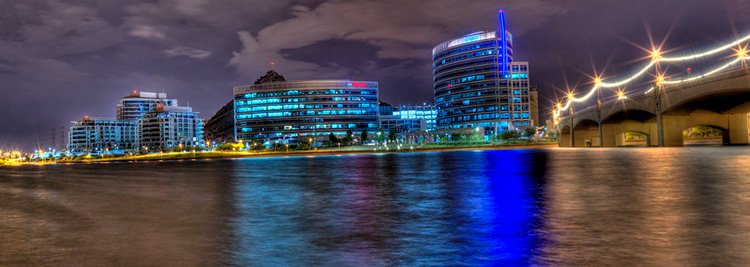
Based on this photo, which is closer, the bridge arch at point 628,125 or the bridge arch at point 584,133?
the bridge arch at point 628,125

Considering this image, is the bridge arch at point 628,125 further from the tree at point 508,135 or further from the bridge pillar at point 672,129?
the tree at point 508,135

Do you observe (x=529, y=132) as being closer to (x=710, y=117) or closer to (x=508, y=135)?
(x=508, y=135)

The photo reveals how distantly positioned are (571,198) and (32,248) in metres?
15.4

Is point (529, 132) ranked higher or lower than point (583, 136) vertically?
higher

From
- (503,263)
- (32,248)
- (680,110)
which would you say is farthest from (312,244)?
(680,110)

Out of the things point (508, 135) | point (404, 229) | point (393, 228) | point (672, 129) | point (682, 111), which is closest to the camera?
point (404, 229)

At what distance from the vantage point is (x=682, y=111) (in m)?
67.1

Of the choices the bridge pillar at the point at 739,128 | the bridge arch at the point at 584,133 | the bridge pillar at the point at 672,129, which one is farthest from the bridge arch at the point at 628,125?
the bridge arch at the point at 584,133

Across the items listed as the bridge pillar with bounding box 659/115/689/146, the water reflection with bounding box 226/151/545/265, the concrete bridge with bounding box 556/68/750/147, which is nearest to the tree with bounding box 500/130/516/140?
the concrete bridge with bounding box 556/68/750/147

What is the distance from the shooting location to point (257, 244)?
9.20 metres

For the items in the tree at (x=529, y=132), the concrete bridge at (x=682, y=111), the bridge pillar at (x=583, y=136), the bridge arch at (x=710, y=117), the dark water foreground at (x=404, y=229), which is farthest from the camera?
the tree at (x=529, y=132)

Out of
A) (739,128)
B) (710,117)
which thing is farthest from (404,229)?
(739,128)

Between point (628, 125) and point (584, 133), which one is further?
point (584, 133)

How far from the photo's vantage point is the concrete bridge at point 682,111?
5241 cm
